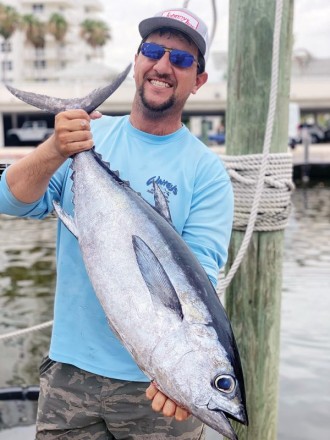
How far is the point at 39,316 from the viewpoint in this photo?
24.4ft

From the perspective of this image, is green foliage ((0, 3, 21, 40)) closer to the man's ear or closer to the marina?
the marina

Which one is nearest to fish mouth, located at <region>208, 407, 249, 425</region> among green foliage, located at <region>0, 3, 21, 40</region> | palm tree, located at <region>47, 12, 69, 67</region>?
green foliage, located at <region>0, 3, 21, 40</region>

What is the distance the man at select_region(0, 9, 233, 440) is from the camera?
7.13 feet

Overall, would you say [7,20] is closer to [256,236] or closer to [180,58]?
[256,236]

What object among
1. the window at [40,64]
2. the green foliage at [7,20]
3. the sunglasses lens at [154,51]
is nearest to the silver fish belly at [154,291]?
the sunglasses lens at [154,51]

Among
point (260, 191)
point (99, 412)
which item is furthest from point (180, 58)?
point (99, 412)

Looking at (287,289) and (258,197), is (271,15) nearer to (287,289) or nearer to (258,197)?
(258,197)

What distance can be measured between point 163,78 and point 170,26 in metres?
0.18

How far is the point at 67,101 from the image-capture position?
6.78 feet

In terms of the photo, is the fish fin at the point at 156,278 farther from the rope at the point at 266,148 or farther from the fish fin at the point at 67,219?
the rope at the point at 266,148

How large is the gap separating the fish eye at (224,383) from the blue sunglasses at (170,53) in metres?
1.04

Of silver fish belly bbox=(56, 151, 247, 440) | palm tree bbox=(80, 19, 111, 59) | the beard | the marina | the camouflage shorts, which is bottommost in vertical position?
the marina

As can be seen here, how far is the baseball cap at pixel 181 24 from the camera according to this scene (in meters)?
2.16

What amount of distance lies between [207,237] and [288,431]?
10.0 feet
